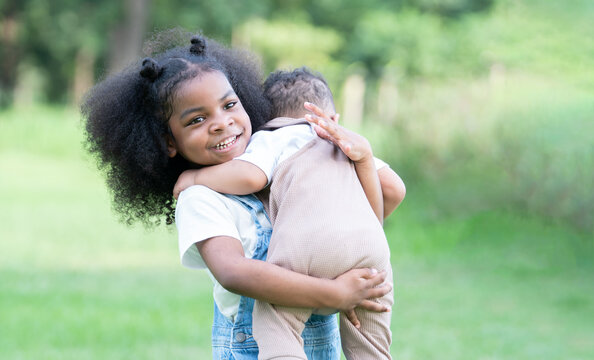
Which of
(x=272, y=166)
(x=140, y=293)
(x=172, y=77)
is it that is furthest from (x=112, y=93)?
(x=140, y=293)

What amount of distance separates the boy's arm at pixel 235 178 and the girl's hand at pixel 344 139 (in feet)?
0.63

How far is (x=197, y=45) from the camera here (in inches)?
85.1

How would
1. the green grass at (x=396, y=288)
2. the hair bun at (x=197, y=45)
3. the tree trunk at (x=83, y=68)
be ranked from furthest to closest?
1. the tree trunk at (x=83, y=68)
2. the green grass at (x=396, y=288)
3. the hair bun at (x=197, y=45)

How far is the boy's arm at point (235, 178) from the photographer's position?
76.2 inches

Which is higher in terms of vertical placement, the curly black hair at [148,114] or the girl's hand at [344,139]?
the curly black hair at [148,114]

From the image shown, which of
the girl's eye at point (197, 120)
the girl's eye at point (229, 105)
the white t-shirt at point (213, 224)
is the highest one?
the girl's eye at point (229, 105)

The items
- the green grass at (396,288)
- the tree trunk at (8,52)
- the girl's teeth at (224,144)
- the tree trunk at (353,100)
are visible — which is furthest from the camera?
the tree trunk at (8,52)

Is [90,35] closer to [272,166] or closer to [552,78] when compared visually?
A: [552,78]

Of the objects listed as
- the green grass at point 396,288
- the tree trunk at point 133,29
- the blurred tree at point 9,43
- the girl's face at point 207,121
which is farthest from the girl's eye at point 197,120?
the blurred tree at point 9,43

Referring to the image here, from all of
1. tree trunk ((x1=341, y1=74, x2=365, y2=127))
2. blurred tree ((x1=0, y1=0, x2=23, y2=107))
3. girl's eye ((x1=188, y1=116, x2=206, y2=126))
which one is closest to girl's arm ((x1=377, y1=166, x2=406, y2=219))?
girl's eye ((x1=188, y1=116, x2=206, y2=126))

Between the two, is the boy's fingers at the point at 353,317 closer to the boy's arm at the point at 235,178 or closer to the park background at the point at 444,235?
the boy's arm at the point at 235,178

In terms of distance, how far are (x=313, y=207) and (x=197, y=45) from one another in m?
0.60

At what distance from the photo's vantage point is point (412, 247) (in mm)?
8281

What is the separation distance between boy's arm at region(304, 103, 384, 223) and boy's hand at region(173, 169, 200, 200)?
328 millimetres
